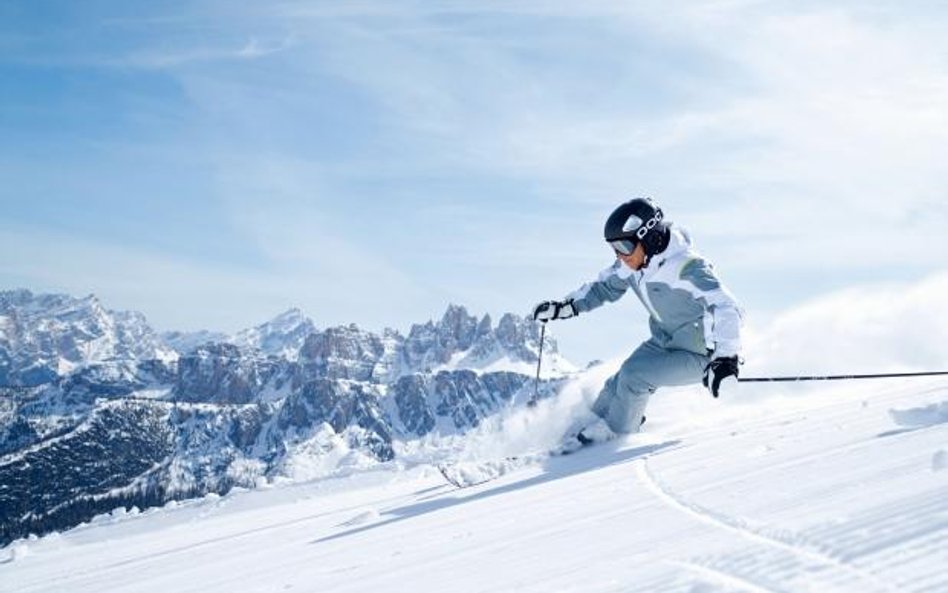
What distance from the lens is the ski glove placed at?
32.5 ft

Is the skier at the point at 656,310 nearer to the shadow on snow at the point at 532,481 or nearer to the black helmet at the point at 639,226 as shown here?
the black helmet at the point at 639,226

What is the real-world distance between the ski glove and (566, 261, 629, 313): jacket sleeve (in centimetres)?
8

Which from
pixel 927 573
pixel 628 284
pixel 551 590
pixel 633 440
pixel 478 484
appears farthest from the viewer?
pixel 628 284

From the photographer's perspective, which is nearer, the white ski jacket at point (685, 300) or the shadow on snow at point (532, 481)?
the shadow on snow at point (532, 481)

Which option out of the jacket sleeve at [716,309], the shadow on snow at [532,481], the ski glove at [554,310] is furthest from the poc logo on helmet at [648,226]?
the shadow on snow at [532,481]

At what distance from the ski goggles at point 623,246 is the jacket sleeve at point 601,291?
1062 mm

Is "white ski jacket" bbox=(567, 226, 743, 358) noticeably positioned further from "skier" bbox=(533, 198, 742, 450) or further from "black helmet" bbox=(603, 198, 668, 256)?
"black helmet" bbox=(603, 198, 668, 256)

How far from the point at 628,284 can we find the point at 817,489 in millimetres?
6116

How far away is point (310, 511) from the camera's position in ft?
24.4

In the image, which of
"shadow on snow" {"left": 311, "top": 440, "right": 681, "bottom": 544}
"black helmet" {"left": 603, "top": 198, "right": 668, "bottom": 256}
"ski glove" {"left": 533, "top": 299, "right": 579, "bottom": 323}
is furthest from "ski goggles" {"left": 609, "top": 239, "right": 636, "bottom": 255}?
"shadow on snow" {"left": 311, "top": 440, "right": 681, "bottom": 544}

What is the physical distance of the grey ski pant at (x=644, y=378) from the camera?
27.8ft

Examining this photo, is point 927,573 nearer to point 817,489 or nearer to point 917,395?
point 817,489

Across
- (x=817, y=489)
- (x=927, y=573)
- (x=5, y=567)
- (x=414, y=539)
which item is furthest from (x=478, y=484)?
(x=927, y=573)

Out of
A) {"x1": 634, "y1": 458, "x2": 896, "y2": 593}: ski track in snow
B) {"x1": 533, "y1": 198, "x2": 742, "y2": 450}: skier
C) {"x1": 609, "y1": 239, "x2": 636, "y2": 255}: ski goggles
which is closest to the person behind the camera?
{"x1": 634, "y1": 458, "x2": 896, "y2": 593}: ski track in snow
